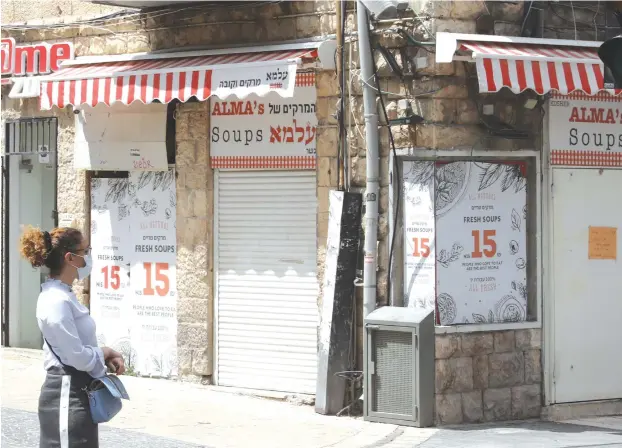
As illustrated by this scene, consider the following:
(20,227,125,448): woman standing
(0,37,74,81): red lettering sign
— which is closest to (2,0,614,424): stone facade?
(0,37,74,81): red lettering sign

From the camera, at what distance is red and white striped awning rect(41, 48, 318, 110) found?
445 inches

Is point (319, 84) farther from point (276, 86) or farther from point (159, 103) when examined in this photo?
point (159, 103)

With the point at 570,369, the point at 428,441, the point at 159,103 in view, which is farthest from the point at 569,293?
the point at 159,103

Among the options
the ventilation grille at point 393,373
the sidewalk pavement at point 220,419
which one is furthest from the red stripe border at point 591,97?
the sidewalk pavement at point 220,419

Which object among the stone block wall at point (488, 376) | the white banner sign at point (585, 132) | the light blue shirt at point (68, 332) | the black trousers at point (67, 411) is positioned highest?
the white banner sign at point (585, 132)

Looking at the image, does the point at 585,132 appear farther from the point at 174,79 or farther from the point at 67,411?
the point at 67,411

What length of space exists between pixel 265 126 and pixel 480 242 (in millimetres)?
2736

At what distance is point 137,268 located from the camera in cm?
1342

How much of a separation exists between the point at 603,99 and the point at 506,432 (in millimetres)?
3591

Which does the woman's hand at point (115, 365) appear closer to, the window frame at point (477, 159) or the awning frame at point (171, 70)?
the window frame at point (477, 159)

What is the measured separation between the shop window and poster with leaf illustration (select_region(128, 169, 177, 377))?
327 centimetres

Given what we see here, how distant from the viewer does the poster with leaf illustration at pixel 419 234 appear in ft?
35.5

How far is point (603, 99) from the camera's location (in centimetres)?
1162

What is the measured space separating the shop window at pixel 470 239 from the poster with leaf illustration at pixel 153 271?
129 inches
